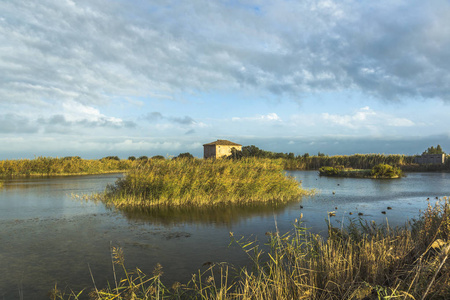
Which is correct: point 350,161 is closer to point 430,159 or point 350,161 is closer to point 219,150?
point 430,159

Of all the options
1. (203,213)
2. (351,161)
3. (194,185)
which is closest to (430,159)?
(351,161)

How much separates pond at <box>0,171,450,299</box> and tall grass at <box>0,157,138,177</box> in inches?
911

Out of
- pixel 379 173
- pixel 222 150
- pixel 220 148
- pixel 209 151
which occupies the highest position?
pixel 220 148

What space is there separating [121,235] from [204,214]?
405cm

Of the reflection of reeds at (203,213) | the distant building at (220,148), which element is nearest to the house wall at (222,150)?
the distant building at (220,148)

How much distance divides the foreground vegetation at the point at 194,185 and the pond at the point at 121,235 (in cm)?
140

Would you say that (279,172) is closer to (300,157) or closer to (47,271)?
(47,271)

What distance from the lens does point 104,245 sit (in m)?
7.95

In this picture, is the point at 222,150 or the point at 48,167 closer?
the point at 48,167

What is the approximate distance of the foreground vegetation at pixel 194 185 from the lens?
47.8ft

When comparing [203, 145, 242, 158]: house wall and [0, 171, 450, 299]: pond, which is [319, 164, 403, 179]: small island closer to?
[0, 171, 450, 299]: pond

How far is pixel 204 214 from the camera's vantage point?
40.7 ft

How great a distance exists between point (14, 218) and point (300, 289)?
1149 cm

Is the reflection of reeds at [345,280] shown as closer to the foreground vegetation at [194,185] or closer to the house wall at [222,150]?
the foreground vegetation at [194,185]
